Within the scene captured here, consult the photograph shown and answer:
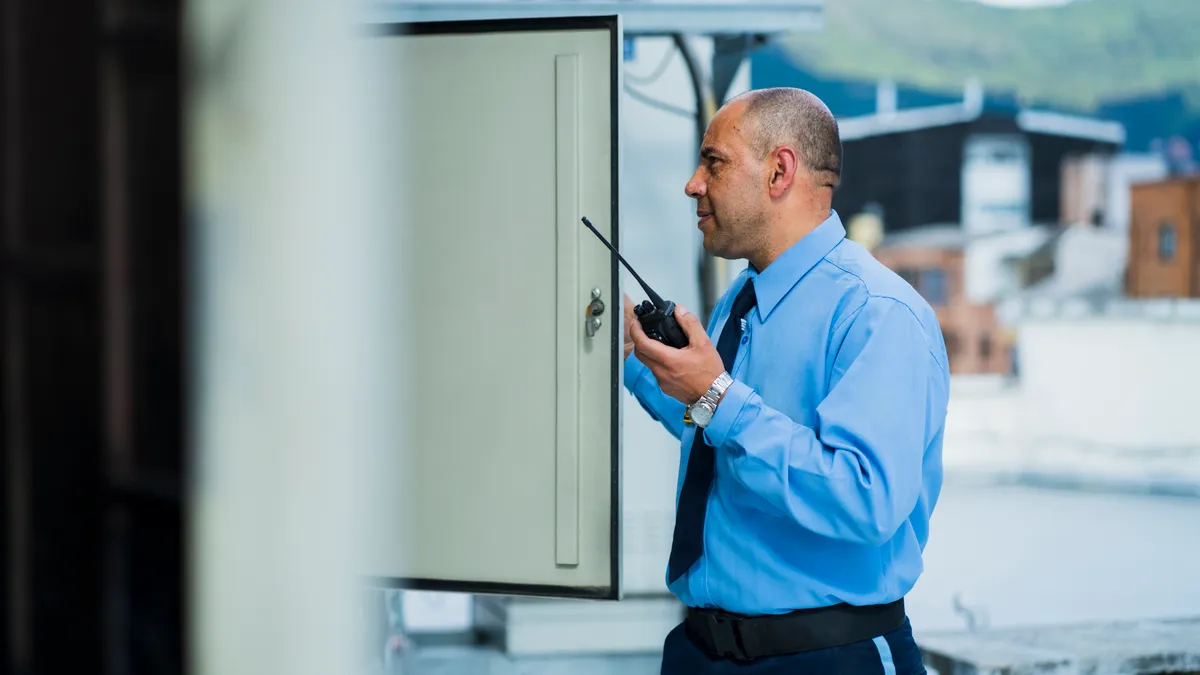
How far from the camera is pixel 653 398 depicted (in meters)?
1.57

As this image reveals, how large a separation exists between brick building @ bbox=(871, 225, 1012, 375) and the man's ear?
24.0 ft

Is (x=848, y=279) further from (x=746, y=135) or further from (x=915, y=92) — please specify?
(x=915, y=92)

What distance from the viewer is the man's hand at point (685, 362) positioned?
1.23 metres

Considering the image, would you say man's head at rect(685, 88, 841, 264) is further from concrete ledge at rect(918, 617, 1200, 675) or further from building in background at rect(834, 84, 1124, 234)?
building in background at rect(834, 84, 1124, 234)

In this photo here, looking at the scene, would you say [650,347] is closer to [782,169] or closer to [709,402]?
[709,402]

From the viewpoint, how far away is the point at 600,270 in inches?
54.3

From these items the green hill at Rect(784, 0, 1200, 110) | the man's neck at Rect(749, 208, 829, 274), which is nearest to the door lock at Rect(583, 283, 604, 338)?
the man's neck at Rect(749, 208, 829, 274)

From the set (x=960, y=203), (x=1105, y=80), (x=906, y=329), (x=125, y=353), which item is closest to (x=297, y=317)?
(x=906, y=329)

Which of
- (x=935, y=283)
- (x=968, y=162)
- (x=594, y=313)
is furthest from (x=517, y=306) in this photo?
(x=968, y=162)

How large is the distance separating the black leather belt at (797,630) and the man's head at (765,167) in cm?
46

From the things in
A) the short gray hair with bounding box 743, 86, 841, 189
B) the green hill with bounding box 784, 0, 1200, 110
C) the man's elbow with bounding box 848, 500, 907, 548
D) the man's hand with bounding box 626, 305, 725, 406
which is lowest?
the man's elbow with bounding box 848, 500, 907, 548

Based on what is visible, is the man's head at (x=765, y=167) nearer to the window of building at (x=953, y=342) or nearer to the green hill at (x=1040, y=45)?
the window of building at (x=953, y=342)

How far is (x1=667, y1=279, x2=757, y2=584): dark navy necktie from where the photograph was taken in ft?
4.41

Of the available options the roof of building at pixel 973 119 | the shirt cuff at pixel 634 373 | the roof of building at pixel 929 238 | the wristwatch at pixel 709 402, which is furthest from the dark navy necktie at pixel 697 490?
the roof of building at pixel 973 119
